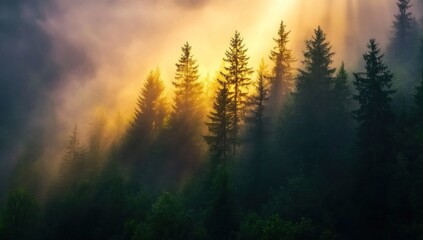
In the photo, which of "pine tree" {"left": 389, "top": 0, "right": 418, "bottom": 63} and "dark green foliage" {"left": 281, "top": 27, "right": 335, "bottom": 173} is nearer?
"dark green foliage" {"left": 281, "top": 27, "right": 335, "bottom": 173}

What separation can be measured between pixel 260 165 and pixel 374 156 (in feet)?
45.9

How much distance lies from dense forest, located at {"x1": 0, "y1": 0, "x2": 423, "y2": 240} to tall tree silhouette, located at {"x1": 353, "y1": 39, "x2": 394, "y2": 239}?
0.30 feet

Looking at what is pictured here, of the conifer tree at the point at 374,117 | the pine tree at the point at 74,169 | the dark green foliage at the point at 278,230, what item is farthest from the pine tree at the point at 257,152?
the pine tree at the point at 74,169

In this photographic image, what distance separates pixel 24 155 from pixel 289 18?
94430mm

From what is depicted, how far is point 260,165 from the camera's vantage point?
51.5 metres

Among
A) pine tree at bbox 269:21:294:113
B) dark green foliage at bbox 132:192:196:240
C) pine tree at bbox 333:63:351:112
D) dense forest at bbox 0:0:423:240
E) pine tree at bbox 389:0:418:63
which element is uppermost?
pine tree at bbox 389:0:418:63

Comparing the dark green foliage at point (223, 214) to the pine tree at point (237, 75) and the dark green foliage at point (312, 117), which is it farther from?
the pine tree at point (237, 75)

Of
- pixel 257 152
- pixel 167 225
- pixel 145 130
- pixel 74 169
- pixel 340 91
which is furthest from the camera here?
pixel 74 169

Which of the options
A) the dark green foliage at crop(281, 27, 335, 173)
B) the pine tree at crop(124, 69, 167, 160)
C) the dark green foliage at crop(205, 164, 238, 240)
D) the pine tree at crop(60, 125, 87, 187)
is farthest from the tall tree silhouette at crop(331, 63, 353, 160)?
the pine tree at crop(60, 125, 87, 187)

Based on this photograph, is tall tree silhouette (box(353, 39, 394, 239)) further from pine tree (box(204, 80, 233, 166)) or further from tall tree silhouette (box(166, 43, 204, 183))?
tall tree silhouette (box(166, 43, 204, 183))

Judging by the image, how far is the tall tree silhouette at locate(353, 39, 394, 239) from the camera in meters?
40.0

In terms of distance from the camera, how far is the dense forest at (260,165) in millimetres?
40594

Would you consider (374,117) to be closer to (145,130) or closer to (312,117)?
(312,117)

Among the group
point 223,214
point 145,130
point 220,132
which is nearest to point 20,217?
point 145,130
